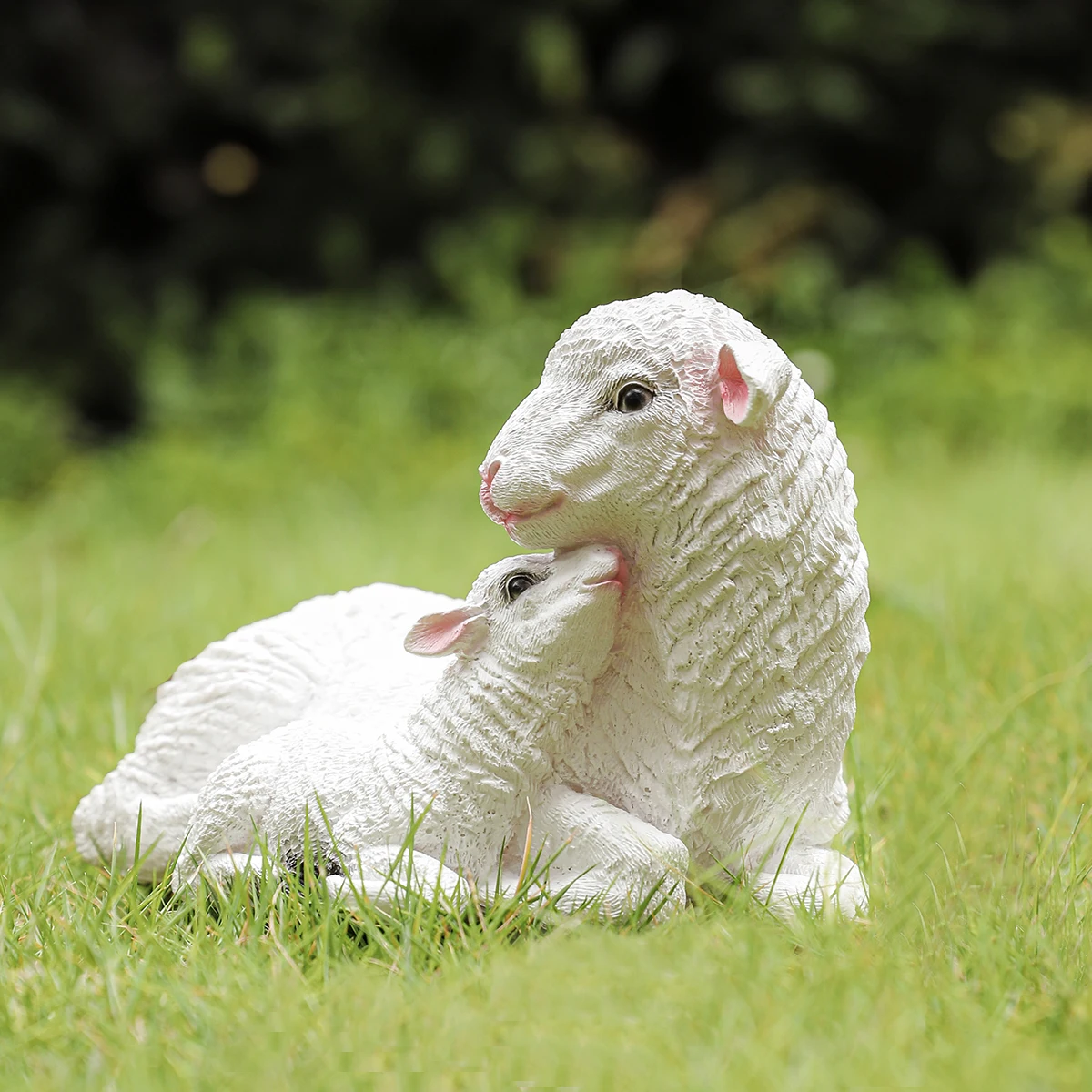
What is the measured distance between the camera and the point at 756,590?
1556mm

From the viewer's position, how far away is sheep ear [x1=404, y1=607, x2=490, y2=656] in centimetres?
162

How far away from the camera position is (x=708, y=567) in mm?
1558

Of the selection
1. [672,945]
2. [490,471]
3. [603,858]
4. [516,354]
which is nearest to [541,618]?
[490,471]

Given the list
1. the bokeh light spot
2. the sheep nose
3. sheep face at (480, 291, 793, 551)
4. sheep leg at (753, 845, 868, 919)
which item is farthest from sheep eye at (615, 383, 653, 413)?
the bokeh light spot

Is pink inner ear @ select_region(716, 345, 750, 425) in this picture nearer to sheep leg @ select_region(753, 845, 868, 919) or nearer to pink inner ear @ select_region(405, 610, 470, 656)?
pink inner ear @ select_region(405, 610, 470, 656)

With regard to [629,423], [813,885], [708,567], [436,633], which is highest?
[629,423]

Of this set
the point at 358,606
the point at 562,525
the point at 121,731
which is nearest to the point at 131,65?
the point at 121,731

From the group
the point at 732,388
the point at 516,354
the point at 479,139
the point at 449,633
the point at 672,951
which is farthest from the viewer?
the point at 479,139

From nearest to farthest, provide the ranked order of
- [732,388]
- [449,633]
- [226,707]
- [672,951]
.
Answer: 1. [672,951]
2. [732,388]
3. [449,633]
4. [226,707]

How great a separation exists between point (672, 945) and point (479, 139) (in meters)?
5.84

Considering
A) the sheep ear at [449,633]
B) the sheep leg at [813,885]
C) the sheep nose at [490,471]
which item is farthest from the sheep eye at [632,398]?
the sheep leg at [813,885]

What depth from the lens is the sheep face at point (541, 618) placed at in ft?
5.12

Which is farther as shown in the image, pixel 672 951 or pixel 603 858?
pixel 603 858

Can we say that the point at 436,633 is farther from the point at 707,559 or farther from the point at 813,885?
the point at 813,885
